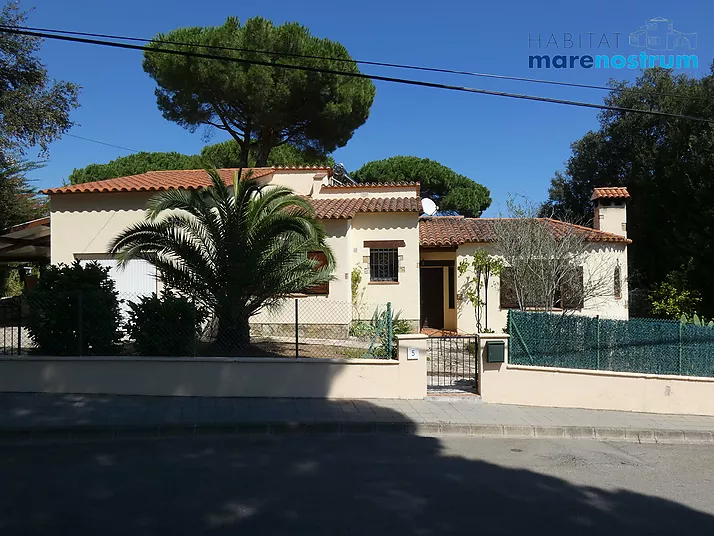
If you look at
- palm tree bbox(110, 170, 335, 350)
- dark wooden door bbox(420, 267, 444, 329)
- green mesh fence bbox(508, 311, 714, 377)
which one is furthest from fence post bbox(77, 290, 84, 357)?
dark wooden door bbox(420, 267, 444, 329)

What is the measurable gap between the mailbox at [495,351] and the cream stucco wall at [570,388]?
0.12 m

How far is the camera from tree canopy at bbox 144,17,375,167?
72.8ft

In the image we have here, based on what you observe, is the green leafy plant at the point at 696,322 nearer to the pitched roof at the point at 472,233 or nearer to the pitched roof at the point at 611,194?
the pitched roof at the point at 472,233

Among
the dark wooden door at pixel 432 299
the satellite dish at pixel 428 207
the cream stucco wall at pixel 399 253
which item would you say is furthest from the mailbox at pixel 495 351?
the satellite dish at pixel 428 207

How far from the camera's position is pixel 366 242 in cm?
1731

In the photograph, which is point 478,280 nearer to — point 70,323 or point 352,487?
point 70,323

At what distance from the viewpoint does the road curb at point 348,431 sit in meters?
7.74

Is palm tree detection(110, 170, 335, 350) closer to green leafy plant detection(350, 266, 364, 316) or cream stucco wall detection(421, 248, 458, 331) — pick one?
green leafy plant detection(350, 266, 364, 316)

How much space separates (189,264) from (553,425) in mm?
6702

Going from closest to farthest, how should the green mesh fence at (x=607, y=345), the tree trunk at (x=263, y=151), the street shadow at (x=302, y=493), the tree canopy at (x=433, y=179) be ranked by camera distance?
the street shadow at (x=302, y=493) < the green mesh fence at (x=607, y=345) < the tree trunk at (x=263, y=151) < the tree canopy at (x=433, y=179)

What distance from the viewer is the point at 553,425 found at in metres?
8.59

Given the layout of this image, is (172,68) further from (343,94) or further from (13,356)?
(13,356)

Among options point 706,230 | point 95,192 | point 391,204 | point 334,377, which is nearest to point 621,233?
point 706,230

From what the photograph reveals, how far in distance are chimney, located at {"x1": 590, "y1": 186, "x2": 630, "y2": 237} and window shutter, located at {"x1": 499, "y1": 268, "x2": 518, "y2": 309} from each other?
14.4ft
